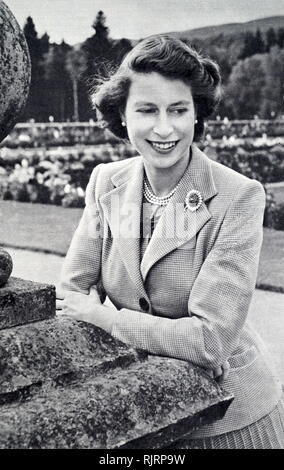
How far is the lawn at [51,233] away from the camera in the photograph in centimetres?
689

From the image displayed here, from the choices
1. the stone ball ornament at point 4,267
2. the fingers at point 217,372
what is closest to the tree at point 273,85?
the fingers at point 217,372

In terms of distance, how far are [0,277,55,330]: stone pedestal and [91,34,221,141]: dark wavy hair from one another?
2.60 feet

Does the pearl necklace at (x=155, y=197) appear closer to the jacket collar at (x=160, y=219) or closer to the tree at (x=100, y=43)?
the jacket collar at (x=160, y=219)

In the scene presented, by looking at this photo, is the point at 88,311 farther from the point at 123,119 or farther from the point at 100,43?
the point at 100,43

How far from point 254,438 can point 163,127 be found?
109 cm

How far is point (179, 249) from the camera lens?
244cm

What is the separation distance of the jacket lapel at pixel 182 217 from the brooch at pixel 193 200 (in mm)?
12

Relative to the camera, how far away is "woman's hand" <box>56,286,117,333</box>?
2365 millimetres

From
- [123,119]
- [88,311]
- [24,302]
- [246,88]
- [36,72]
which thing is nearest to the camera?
[24,302]

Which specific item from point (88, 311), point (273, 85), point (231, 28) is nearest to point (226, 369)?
point (88, 311)

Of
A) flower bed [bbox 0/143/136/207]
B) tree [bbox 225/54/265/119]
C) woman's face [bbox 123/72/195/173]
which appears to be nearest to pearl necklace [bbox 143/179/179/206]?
woman's face [bbox 123/72/195/173]

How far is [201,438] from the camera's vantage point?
2.41 m

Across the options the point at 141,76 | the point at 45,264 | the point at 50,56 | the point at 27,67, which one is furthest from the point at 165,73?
the point at 45,264

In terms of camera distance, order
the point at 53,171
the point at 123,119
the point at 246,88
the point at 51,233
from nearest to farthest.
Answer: the point at 123,119 → the point at 246,88 → the point at 51,233 → the point at 53,171
